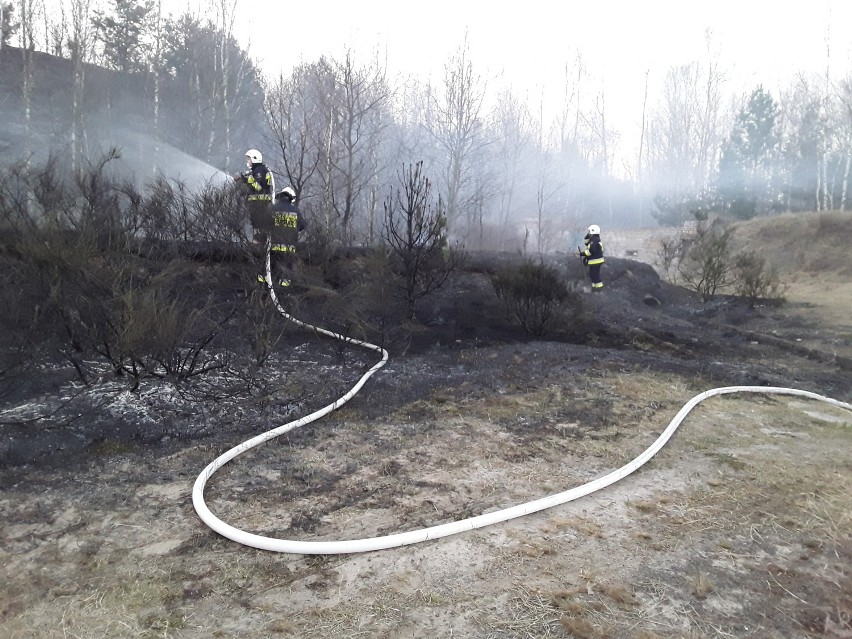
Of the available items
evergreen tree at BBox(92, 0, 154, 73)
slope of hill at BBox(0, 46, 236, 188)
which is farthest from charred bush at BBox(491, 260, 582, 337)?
evergreen tree at BBox(92, 0, 154, 73)

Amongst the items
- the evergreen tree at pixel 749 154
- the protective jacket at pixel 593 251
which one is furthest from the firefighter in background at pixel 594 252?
the evergreen tree at pixel 749 154

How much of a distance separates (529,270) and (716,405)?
3.49 m

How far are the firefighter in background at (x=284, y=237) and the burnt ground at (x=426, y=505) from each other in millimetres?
2067

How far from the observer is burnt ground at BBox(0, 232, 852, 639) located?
227 centimetres

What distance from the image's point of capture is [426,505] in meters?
3.15

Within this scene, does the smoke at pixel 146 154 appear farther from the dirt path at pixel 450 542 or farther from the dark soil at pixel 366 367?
the dirt path at pixel 450 542

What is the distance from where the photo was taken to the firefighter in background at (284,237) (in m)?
7.79

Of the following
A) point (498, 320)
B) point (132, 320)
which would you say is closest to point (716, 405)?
point (498, 320)

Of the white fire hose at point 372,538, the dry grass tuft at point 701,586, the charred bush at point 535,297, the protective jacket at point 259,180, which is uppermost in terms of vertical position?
the protective jacket at point 259,180

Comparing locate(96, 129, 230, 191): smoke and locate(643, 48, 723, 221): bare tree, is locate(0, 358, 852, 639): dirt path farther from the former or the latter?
locate(643, 48, 723, 221): bare tree

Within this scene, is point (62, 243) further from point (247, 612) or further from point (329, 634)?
point (329, 634)

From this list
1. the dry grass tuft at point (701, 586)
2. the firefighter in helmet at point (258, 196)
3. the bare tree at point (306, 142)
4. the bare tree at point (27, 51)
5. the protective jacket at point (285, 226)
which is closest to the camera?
the dry grass tuft at point (701, 586)

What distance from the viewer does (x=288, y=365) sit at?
19.9ft

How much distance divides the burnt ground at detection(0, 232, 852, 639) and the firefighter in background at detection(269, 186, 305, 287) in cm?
207
